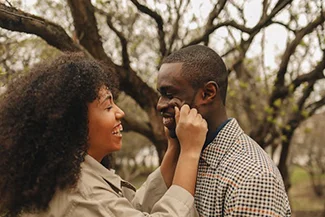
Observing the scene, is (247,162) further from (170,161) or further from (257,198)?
(170,161)

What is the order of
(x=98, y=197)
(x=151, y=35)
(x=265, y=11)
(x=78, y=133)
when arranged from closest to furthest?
(x=98, y=197) < (x=78, y=133) < (x=265, y=11) < (x=151, y=35)

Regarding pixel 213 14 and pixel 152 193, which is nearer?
pixel 152 193

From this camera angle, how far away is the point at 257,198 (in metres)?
1.98

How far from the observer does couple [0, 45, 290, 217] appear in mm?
2088

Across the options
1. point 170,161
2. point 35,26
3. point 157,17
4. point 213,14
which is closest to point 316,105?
point 213,14

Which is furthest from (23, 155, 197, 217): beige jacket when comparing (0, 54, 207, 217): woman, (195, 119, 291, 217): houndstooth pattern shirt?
(195, 119, 291, 217): houndstooth pattern shirt

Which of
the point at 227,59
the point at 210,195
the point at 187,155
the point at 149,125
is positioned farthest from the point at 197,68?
the point at 227,59

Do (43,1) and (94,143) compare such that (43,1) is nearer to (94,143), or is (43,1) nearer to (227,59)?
(94,143)

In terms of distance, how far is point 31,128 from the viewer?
222 centimetres

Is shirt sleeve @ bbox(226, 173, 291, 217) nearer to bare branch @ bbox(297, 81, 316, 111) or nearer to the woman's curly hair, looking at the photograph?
the woman's curly hair

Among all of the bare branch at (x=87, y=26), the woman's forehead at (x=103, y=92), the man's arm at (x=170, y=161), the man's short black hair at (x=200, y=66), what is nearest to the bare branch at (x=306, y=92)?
the bare branch at (x=87, y=26)

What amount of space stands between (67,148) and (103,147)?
199mm

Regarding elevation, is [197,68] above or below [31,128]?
above

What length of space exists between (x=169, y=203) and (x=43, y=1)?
3573mm
